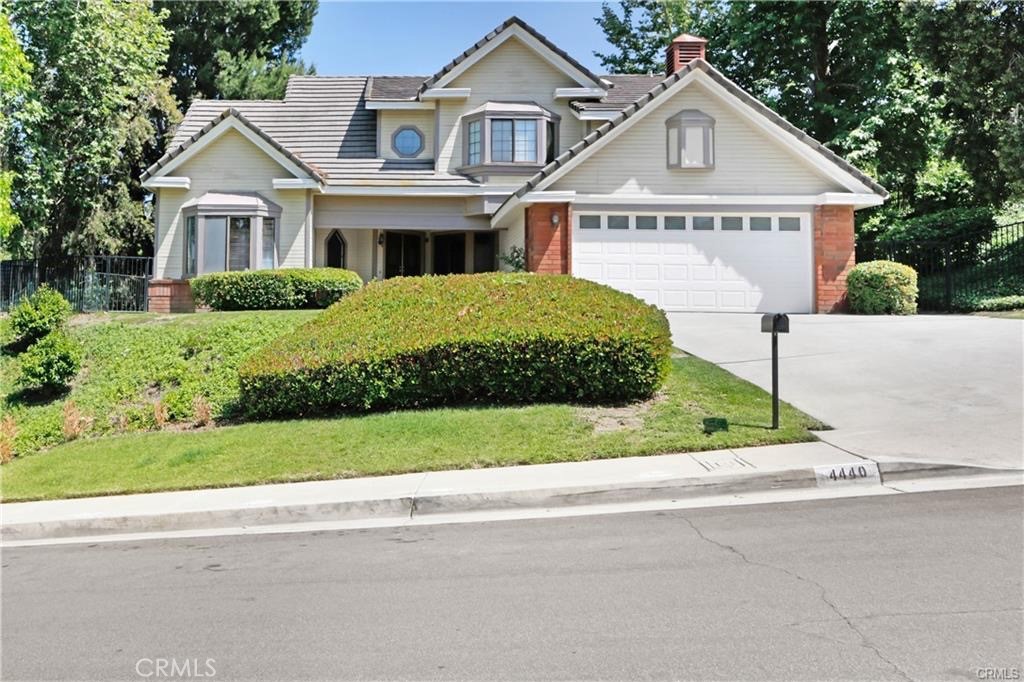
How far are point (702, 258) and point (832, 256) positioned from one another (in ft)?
10.6

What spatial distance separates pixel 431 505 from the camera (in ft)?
24.2

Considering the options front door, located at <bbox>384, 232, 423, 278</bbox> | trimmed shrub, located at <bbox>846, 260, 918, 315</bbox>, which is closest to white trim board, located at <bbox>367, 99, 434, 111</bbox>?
front door, located at <bbox>384, 232, 423, 278</bbox>

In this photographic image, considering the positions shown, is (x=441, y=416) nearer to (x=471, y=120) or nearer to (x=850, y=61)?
(x=471, y=120)

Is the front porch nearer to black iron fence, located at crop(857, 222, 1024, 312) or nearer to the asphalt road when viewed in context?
black iron fence, located at crop(857, 222, 1024, 312)

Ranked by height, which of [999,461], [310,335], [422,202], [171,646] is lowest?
[171,646]

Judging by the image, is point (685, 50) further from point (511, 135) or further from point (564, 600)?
point (564, 600)

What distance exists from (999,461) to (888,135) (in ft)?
79.3

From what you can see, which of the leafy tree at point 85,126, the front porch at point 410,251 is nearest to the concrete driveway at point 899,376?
the front porch at point 410,251

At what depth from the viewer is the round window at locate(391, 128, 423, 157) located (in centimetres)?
2455

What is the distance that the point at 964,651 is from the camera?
3.80 metres

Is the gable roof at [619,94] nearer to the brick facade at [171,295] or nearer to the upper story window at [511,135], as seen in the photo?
the upper story window at [511,135]

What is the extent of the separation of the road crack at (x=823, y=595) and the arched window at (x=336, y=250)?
19881mm

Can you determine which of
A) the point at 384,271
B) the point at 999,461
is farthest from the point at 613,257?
the point at 999,461

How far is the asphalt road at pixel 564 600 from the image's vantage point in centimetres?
389
